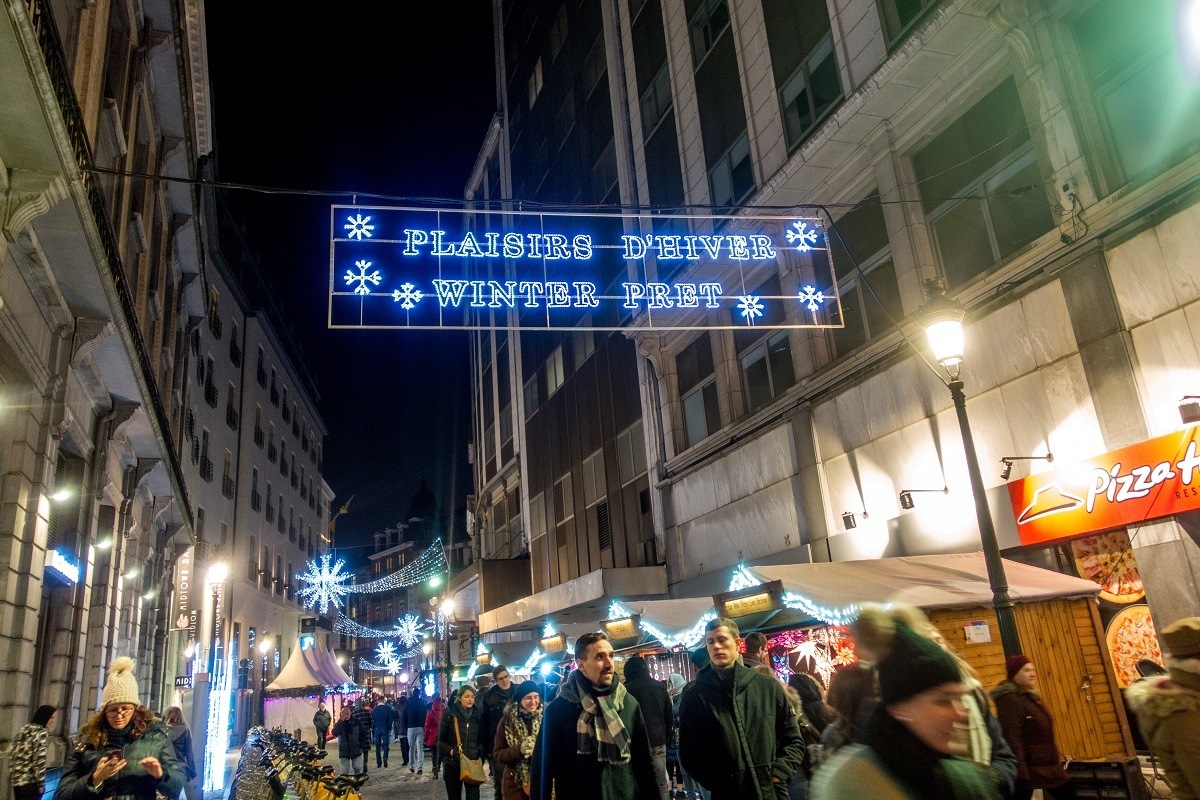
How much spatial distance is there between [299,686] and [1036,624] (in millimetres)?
23311

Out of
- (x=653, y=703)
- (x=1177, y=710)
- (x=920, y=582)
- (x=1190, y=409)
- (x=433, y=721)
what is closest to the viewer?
(x=1177, y=710)

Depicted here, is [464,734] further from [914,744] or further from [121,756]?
[914,744]

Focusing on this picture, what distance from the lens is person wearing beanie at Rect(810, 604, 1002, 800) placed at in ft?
7.64

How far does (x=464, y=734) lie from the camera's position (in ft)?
38.1

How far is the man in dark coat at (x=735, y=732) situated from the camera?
5.45 metres

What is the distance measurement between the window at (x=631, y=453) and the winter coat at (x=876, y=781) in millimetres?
22688

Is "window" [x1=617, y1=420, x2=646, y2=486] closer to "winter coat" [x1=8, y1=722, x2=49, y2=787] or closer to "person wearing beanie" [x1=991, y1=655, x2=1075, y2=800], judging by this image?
"winter coat" [x1=8, y1=722, x2=49, y2=787]

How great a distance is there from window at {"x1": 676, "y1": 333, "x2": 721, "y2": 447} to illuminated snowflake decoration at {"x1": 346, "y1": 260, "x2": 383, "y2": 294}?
38.9 feet

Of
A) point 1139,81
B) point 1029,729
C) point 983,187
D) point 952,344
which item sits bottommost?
point 1029,729

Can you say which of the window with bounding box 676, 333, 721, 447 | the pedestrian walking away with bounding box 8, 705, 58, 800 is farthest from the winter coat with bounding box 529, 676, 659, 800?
the window with bounding box 676, 333, 721, 447

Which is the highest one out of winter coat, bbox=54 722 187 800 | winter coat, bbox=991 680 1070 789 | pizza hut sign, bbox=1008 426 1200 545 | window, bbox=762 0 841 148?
window, bbox=762 0 841 148

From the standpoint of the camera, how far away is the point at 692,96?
22594 mm

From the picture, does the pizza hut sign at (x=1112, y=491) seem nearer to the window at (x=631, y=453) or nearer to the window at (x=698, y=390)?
the window at (x=698, y=390)

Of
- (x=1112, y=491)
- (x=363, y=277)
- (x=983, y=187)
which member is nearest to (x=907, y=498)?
(x=1112, y=491)
